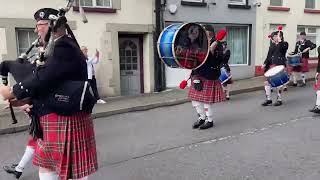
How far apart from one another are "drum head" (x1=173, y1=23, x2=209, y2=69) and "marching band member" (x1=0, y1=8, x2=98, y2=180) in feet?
9.98

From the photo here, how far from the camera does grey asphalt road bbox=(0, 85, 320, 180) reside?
4.66 m

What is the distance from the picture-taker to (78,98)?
282cm

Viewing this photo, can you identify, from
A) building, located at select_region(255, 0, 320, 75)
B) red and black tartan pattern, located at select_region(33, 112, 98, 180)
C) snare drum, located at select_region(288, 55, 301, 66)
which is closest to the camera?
red and black tartan pattern, located at select_region(33, 112, 98, 180)

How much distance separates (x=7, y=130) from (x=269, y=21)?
10.8 metres

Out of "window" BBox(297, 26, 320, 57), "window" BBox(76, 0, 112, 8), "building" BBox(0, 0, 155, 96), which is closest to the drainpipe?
"building" BBox(0, 0, 155, 96)

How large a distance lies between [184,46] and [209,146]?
5.16 ft

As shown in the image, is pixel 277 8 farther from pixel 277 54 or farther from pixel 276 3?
pixel 277 54

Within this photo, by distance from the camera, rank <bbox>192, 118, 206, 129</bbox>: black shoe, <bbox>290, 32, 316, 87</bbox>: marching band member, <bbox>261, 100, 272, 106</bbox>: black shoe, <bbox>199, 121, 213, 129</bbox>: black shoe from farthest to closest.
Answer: <bbox>290, 32, 316, 87</bbox>: marching band member, <bbox>261, 100, 272, 106</bbox>: black shoe, <bbox>192, 118, 206, 129</bbox>: black shoe, <bbox>199, 121, 213, 129</bbox>: black shoe

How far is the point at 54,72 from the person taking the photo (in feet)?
8.95

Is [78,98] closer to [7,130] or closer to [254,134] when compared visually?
[254,134]

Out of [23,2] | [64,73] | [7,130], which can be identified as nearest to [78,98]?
[64,73]

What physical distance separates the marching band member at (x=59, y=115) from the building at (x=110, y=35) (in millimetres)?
7378

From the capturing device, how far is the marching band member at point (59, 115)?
2.75 metres

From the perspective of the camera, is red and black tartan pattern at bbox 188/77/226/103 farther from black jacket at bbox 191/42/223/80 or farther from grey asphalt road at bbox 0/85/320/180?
grey asphalt road at bbox 0/85/320/180
